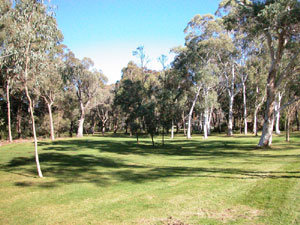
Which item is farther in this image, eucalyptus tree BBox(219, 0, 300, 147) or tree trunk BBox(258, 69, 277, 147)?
tree trunk BBox(258, 69, 277, 147)

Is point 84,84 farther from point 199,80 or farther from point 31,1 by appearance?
point 31,1

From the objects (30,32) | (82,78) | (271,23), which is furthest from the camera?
(82,78)

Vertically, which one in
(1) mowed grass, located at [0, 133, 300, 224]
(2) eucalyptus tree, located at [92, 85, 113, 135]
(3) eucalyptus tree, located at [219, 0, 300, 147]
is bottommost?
(1) mowed grass, located at [0, 133, 300, 224]

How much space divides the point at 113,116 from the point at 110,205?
2300 inches

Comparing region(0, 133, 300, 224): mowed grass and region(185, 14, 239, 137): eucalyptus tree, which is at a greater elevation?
region(185, 14, 239, 137): eucalyptus tree

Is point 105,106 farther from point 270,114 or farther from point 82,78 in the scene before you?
point 270,114

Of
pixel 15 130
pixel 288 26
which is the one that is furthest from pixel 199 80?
pixel 15 130

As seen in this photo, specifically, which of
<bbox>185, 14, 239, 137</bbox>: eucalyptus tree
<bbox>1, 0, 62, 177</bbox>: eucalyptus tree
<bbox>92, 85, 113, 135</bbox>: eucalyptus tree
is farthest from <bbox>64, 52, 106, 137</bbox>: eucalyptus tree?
<bbox>1, 0, 62, 177</bbox>: eucalyptus tree

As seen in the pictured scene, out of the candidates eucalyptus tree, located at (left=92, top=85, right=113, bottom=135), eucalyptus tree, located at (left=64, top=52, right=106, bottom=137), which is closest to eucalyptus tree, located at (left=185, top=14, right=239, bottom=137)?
eucalyptus tree, located at (left=64, top=52, right=106, bottom=137)

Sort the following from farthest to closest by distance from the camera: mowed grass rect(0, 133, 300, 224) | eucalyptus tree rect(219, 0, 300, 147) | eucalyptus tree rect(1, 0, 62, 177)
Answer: eucalyptus tree rect(219, 0, 300, 147)
eucalyptus tree rect(1, 0, 62, 177)
mowed grass rect(0, 133, 300, 224)

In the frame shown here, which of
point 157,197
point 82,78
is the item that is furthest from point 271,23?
point 82,78

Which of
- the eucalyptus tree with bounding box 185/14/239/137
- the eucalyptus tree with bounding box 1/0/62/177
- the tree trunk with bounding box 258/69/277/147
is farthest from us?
the eucalyptus tree with bounding box 185/14/239/137

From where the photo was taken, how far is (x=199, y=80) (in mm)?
35094

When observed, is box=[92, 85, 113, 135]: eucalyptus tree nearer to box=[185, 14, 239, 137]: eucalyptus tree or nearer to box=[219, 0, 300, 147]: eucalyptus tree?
box=[185, 14, 239, 137]: eucalyptus tree
